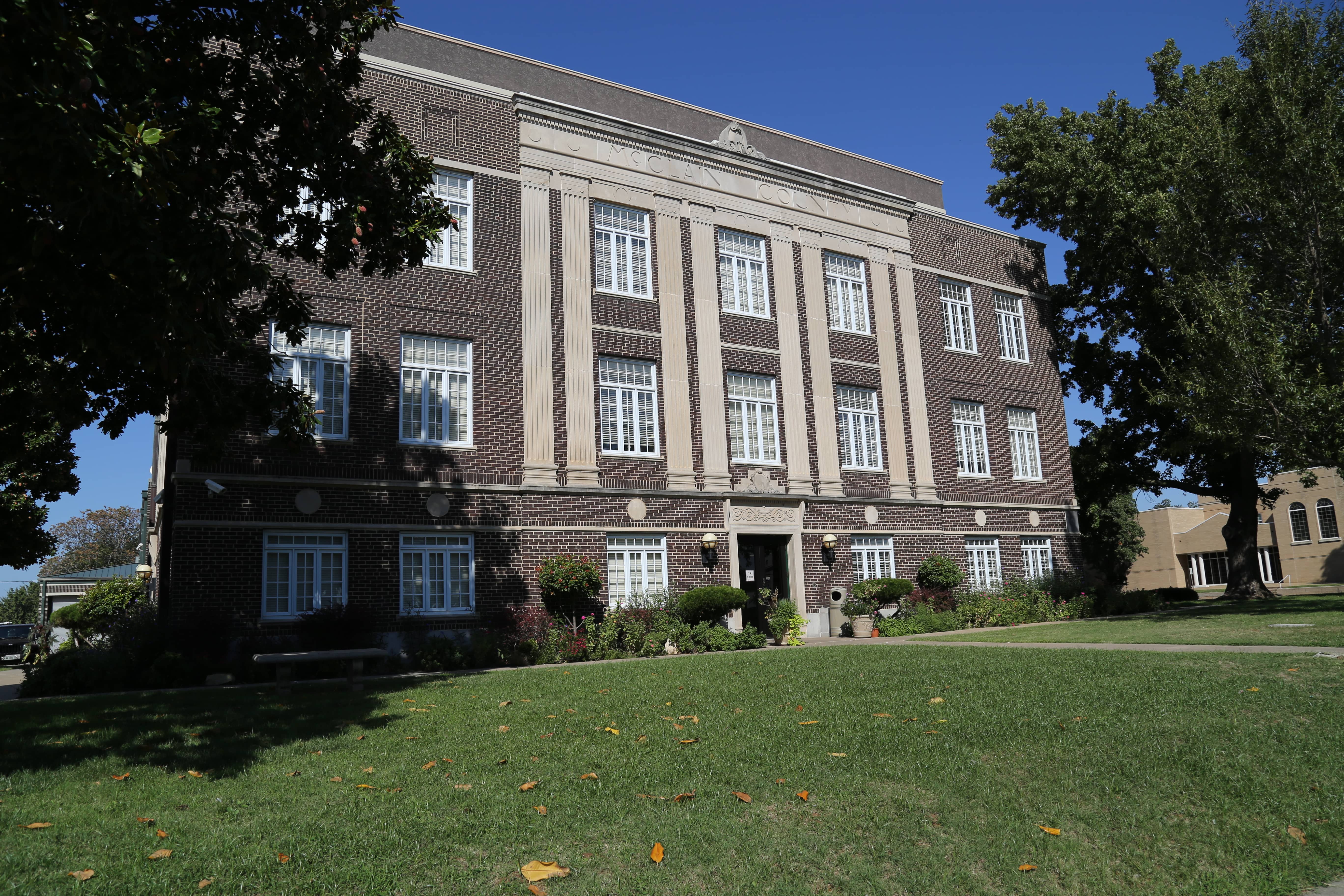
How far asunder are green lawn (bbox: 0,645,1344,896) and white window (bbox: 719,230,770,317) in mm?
14857

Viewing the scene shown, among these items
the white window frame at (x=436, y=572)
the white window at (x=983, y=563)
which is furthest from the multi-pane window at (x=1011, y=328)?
the white window frame at (x=436, y=572)

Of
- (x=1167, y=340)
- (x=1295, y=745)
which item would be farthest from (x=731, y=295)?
(x=1295, y=745)

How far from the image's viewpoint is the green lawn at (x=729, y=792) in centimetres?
436

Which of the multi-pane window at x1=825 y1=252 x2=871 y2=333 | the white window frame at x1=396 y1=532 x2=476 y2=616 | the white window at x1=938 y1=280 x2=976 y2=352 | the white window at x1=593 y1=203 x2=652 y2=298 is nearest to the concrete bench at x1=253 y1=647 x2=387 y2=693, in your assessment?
the white window frame at x1=396 y1=532 x2=476 y2=616

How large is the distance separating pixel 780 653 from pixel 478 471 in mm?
7449

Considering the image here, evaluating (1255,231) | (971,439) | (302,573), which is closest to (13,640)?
(302,573)

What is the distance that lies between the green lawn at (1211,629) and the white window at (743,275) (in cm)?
957

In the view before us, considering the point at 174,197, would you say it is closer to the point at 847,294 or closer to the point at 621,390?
the point at 621,390

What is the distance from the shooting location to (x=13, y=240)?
7781mm

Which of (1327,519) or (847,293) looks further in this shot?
(1327,519)

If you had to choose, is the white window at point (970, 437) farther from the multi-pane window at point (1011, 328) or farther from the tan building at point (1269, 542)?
the tan building at point (1269, 542)

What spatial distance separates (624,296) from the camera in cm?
2075

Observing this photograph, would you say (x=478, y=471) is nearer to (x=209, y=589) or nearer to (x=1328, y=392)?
(x=209, y=589)

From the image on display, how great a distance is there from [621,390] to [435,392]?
4.41m
